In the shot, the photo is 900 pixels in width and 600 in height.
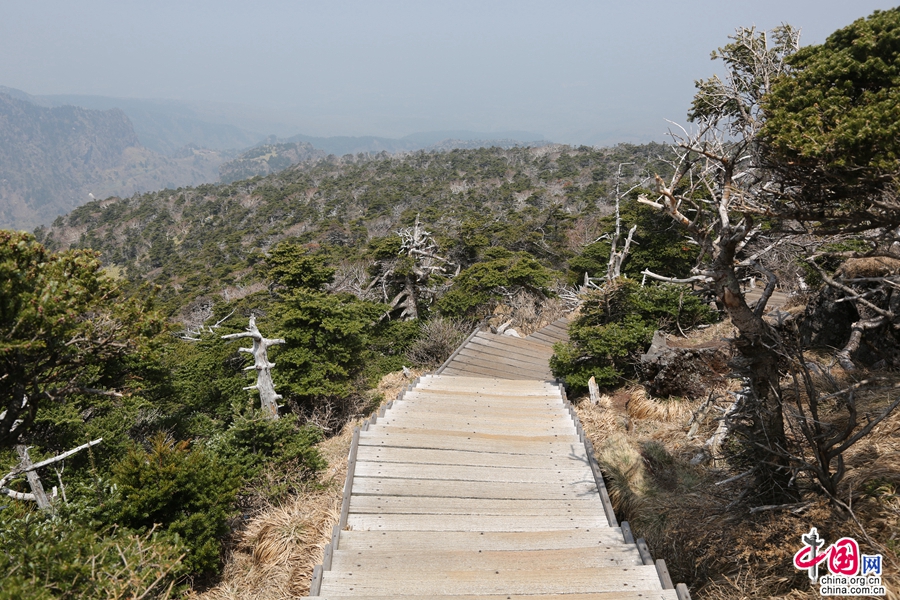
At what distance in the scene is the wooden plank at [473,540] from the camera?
3578 millimetres

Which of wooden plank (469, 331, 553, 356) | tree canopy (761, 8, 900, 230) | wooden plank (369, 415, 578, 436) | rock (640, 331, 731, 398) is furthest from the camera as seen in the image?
wooden plank (469, 331, 553, 356)

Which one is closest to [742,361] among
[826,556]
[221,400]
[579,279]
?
[826,556]

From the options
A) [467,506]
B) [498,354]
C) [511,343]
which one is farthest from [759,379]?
[511,343]

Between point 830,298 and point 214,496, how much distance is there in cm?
841

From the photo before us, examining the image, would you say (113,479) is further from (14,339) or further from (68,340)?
(14,339)

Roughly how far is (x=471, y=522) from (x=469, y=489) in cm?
46

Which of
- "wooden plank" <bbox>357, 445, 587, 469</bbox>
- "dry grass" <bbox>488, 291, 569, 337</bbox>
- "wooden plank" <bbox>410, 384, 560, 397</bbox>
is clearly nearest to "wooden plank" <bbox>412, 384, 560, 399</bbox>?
"wooden plank" <bbox>410, 384, 560, 397</bbox>

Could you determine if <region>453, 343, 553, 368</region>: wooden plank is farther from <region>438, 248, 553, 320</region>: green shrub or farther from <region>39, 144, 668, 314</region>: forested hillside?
<region>39, 144, 668, 314</region>: forested hillside

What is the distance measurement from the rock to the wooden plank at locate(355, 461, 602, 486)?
111 inches

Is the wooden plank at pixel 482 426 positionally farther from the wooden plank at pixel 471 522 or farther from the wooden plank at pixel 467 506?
the wooden plank at pixel 471 522

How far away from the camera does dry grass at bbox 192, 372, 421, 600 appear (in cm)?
443

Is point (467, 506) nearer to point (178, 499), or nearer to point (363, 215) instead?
point (178, 499)

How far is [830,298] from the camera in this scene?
627cm

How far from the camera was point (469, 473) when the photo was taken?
15.4 ft
